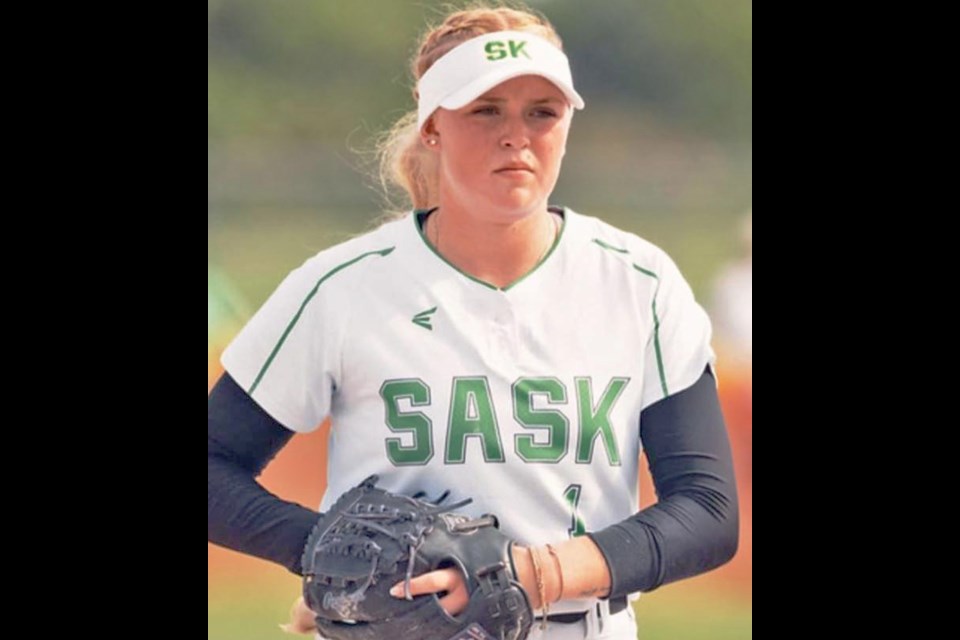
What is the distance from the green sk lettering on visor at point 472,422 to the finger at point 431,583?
0.78ft

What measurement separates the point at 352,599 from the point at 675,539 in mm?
601

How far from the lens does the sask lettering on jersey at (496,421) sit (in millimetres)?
2371

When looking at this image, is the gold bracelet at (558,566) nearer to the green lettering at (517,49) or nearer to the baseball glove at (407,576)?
the baseball glove at (407,576)

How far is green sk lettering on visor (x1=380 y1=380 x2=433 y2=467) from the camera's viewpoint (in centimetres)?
238

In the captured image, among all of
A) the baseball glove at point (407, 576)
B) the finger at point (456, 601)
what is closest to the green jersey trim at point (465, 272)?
the baseball glove at point (407, 576)

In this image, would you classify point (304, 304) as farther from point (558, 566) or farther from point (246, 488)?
point (558, 566)

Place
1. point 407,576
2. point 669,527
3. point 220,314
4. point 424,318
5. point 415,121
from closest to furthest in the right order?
1. point 407,576
2. point 669,527
3. point 424,318
4. point 415,121
5. point 220,314

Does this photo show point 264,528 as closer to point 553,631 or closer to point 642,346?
point 553,631

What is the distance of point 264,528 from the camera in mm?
2352

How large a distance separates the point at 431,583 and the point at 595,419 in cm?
46

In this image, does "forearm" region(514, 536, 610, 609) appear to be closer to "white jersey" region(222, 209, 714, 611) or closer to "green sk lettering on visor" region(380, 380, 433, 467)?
"white jersey" region(222, 209, 714, 611)

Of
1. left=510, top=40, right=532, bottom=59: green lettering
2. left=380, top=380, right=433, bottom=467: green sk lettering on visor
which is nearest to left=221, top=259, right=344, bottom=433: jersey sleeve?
left=380, top=380, right=433, bottom=467: green sk lettering on visor

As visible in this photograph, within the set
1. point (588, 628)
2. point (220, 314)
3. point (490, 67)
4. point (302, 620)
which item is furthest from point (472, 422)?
point (220, 314)

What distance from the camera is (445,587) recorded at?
2.21m
